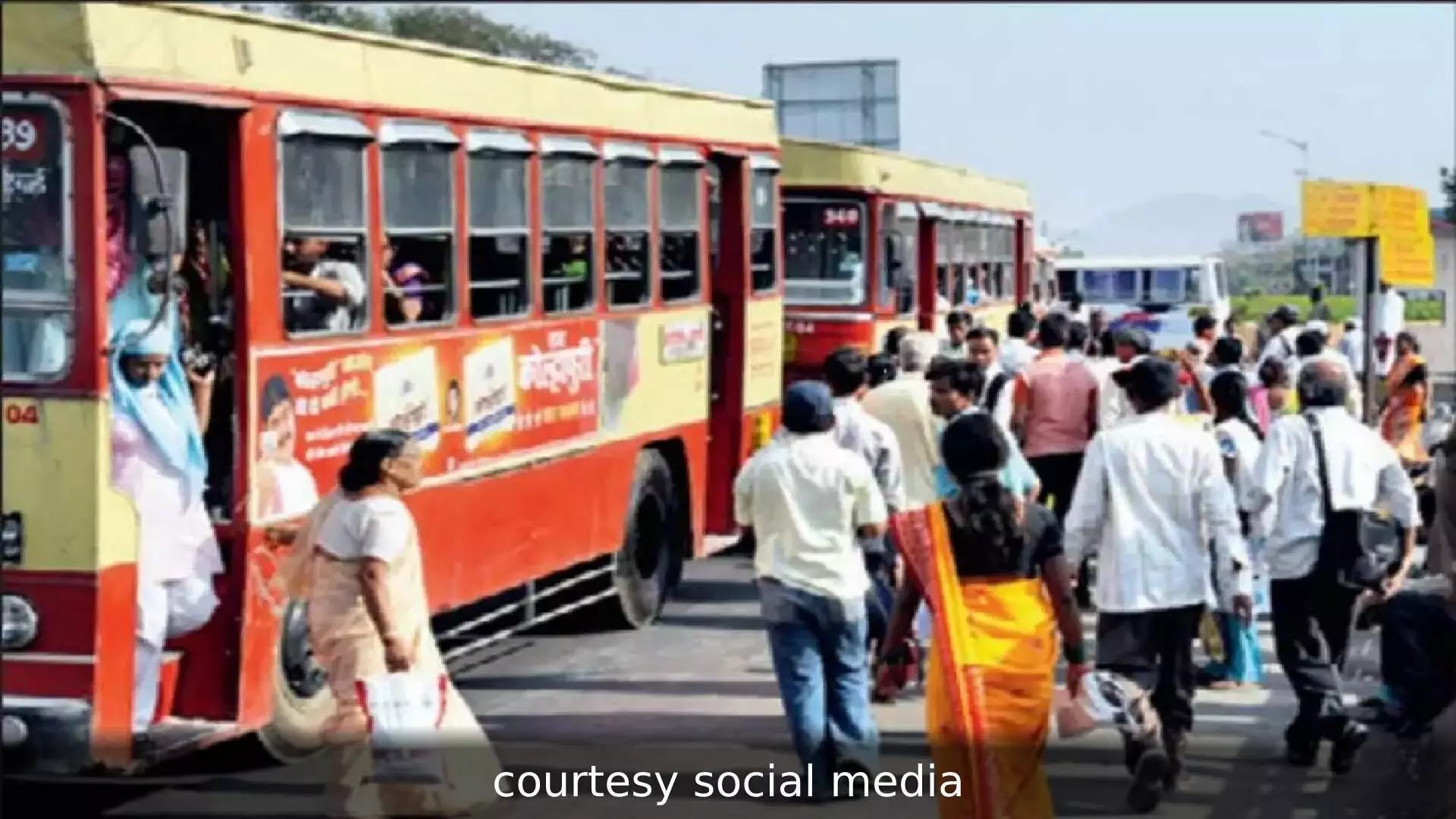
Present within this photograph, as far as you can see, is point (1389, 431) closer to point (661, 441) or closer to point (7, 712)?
point (661, 441)

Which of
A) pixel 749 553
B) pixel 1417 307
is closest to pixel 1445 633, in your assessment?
pixel 749 553

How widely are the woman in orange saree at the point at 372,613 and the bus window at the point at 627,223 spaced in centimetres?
453

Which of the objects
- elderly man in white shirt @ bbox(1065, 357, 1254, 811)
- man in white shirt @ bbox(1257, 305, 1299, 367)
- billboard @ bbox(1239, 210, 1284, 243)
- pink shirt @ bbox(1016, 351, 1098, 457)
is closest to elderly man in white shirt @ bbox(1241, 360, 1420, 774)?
elderly man in white shirt @ bbox(1065, 357, 1254, 811)

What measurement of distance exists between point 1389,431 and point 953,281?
689cm

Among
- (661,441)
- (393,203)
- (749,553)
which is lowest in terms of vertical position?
(749,553)

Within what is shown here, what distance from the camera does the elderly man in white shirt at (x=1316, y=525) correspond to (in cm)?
869

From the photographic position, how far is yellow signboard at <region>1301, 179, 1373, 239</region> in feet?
60.2

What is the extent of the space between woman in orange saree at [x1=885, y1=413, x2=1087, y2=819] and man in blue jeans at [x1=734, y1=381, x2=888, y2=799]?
1268mm

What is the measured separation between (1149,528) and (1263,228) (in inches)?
4260

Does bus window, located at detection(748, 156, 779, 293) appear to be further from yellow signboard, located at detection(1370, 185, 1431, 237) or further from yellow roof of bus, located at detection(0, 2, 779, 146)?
yellow signboard, located at detection(1370, 185, 1431, 237)

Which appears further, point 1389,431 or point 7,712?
point 1389,431

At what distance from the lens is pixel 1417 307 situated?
54438 millimetres

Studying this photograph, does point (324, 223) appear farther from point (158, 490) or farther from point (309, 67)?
point (158, 490)

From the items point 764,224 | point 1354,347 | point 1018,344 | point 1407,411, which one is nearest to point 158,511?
point 764,224
